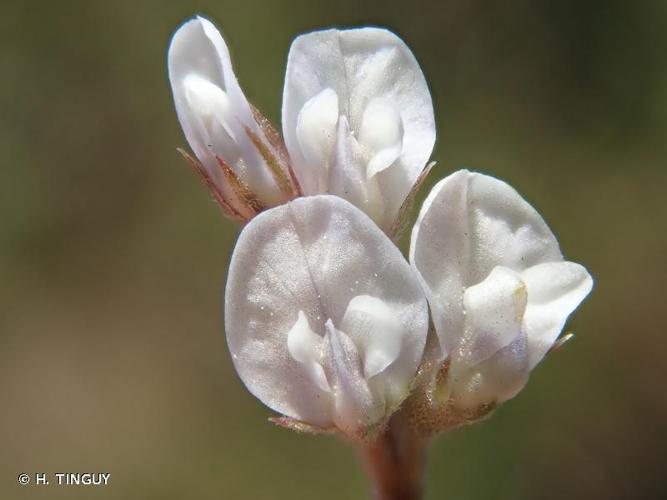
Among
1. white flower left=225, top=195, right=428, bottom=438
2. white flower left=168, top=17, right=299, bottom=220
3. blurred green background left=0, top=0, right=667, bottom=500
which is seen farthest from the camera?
blurred green background left=0, top=0, right=667, bottom=500

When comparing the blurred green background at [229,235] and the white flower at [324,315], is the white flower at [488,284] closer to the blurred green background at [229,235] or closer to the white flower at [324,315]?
the white flower at [324,315]

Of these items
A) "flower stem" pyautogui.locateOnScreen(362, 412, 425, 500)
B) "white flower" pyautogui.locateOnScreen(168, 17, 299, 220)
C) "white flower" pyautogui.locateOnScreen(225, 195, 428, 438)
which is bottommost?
"flower stem" pyautogui.locateOnScreen(362, 412, 425, 500)

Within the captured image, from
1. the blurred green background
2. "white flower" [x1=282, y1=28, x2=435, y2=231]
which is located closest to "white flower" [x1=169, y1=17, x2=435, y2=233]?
"white flower" [x1=282, y1=28, x2=435, y2=231]

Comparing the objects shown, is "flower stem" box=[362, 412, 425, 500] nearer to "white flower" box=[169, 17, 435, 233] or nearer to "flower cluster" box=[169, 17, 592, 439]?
"flower cluster" box=[169, 17, 592, 439]

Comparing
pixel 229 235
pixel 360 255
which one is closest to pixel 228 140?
pixel 360 255

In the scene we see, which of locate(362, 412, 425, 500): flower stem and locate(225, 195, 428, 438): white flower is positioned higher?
locate(225, 195, 428, 438): white flower

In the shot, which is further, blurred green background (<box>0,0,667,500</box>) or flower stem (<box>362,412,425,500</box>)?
blurred green background (<box>0,0,667,500</box>)

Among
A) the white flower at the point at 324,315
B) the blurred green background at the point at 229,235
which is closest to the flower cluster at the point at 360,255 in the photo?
the white flower at the point at 324,315

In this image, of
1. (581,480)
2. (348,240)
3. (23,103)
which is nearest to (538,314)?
(348,240)
